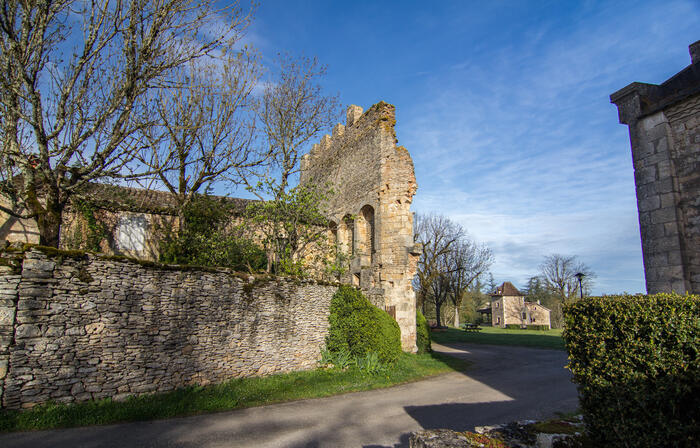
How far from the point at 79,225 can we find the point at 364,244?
432 inches

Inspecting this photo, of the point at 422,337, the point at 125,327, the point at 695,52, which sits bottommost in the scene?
the point at 422,337

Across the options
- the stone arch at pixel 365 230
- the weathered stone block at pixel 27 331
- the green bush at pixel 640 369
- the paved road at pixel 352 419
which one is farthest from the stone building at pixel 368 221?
the green bush at pixel 640 369

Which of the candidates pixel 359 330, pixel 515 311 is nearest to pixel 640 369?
pixel 359 330

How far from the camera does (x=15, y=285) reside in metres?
6.52

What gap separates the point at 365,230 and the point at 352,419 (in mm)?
9975

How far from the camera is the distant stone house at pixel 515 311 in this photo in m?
49.9

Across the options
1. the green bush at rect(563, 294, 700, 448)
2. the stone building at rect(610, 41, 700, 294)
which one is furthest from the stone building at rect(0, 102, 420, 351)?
the green bush at rect(563, 294, 700, 448)

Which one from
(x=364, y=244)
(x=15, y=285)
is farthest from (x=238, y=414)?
(x=364, y=244)

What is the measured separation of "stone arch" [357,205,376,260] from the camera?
16172mm

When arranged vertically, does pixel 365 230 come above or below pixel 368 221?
below

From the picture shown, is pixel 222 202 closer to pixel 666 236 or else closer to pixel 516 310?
pixel 666 236

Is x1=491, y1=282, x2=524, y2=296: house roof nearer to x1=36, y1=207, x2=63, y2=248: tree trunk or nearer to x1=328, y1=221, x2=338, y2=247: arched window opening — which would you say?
x1=328, y1=221, x2=338, y2=247: arched window opening

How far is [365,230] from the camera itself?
53.6ft

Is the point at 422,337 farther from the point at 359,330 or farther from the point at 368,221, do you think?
the point at 368,221
